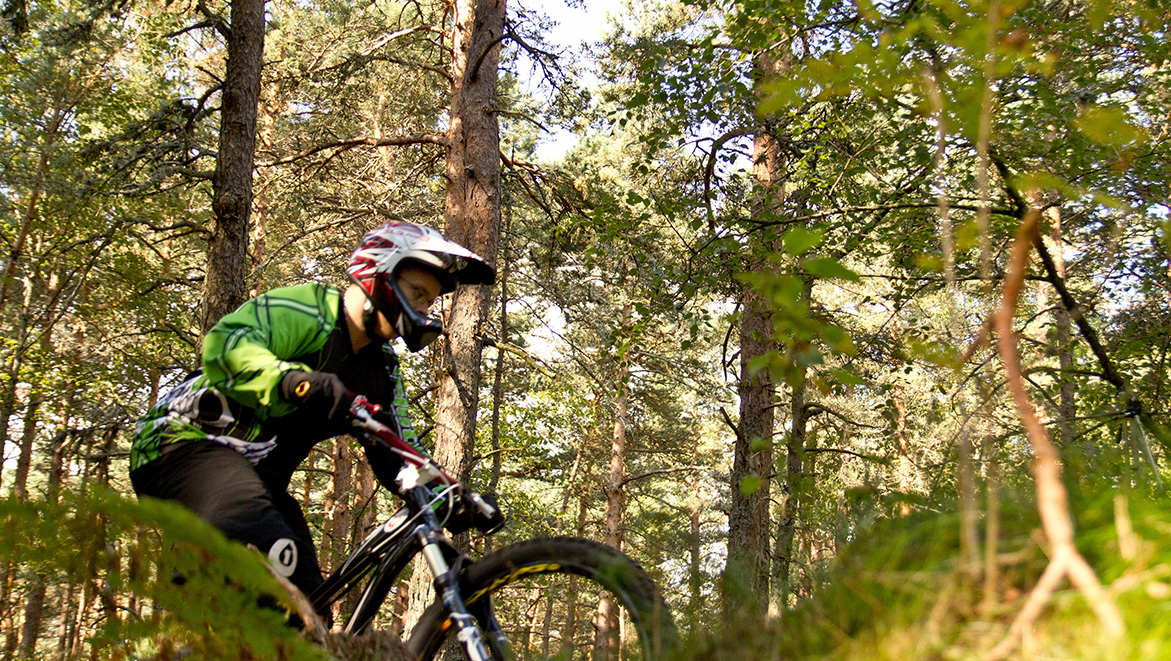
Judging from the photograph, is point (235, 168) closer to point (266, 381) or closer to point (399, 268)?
point (399, 268)

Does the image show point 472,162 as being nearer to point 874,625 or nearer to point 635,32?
point 874,625

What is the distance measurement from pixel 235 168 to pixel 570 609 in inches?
283

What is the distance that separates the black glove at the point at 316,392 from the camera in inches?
113

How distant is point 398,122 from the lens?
18656 mm

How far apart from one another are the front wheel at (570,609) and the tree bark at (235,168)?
5.90 m

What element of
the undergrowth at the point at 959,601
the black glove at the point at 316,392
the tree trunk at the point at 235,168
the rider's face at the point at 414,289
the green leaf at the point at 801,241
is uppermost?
the tree trunk at the point at 235,168

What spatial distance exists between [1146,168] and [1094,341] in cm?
373

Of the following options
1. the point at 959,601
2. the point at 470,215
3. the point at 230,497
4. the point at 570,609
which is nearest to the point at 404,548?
the point at 230,497

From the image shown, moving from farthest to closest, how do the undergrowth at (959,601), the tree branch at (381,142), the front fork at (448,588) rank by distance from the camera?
the tree branch at (381,142)
the front fork at (448,588)
the undergrowth at (959,601)

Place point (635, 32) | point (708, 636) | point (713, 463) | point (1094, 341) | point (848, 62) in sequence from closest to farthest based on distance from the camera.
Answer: point (708, 636)
point (848, 62)
point (1094, 341)
point (635, 32)
point (713, 463)

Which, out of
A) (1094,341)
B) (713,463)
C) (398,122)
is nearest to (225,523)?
(1094,341)

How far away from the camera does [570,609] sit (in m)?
2.29

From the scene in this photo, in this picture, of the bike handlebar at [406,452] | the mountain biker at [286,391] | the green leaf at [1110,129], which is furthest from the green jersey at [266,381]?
the green leaf at [1110,129]

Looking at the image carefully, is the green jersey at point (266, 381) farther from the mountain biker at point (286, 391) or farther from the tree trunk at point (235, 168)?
the tree trunk at point (235, 168)
